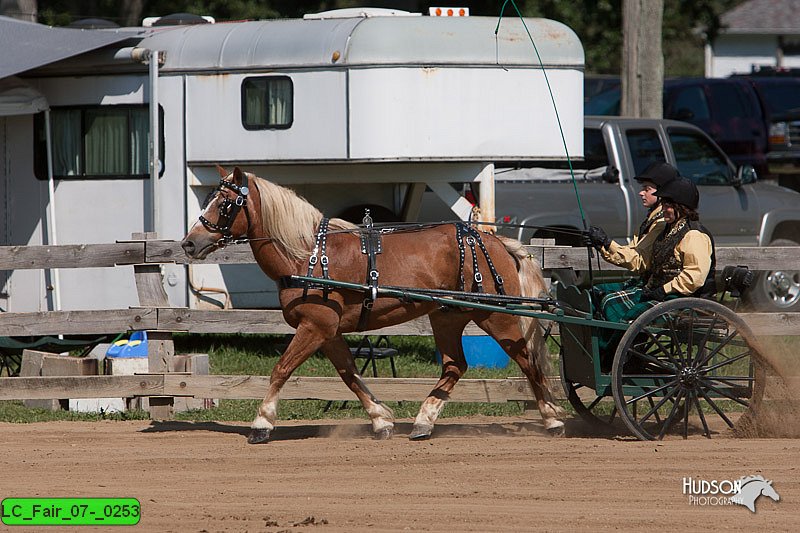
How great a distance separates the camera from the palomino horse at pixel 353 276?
7902 mm

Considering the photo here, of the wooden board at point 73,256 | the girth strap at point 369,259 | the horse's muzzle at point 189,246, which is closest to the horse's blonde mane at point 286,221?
the girth strap at point 369,259

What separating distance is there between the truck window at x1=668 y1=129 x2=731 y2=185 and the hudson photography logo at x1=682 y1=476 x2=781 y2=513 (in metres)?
7.68

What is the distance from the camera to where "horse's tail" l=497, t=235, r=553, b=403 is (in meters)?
8.33

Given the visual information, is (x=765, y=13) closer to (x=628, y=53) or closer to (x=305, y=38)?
(x=628, y=53)

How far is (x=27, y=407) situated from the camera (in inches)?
405

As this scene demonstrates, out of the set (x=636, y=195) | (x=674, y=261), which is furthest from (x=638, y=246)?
(x=636, y=195)

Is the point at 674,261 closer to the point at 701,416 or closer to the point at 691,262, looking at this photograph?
the point at 691,262

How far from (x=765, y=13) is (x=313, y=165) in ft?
133

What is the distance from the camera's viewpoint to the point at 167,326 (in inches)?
361

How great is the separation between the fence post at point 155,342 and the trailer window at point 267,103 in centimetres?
280

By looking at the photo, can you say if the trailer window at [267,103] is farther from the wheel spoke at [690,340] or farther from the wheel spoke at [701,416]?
the wheel spoke at [701,416]

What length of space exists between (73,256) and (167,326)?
995mm

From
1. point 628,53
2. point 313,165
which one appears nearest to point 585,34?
point 628,53

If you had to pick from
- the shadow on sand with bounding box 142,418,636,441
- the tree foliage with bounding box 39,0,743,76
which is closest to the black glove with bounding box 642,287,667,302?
the shadow on sand with bounding box 142,418,636,441
